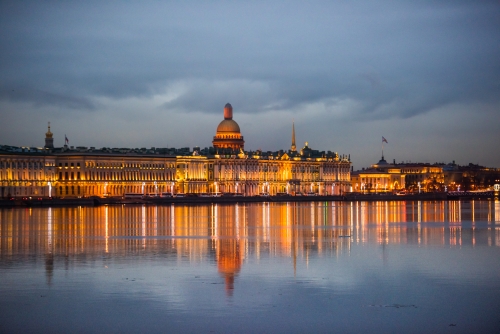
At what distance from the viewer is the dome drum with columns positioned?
463ft

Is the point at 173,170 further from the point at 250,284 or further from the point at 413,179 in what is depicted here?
the point at 250,284

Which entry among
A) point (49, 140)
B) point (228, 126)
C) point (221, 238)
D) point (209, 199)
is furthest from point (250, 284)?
point (228, 126)

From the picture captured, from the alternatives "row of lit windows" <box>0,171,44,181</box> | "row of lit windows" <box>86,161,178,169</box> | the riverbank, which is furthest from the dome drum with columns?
"row of lit windows" <box>0,171,44,181</box>

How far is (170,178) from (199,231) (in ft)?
278

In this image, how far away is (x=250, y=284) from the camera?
22078mm

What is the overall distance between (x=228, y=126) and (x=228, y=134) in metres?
1.34

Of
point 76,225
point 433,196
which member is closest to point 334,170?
point 433,196

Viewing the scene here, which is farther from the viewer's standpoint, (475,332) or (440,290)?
(440,290)

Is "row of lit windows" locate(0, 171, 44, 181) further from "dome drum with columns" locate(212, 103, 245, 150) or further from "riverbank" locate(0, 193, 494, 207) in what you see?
"dome drum with columns" locate(212, 103, 245, 150)

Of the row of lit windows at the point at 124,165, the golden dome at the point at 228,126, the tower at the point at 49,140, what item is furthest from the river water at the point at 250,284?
the golden dome at the point at 228,126

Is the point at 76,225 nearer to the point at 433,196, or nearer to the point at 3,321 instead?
the point at 3,321

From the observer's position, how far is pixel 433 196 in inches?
5034

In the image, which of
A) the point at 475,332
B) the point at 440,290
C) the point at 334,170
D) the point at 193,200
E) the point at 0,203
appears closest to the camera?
the point at 475,332

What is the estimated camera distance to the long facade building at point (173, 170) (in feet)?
359
